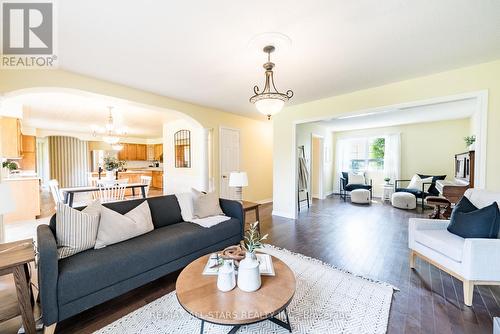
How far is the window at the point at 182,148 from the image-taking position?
574cm

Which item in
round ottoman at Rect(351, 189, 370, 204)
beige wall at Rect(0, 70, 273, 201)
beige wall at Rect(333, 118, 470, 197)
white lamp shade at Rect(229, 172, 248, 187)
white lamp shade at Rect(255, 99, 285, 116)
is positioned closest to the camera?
white lamp shade at Rect(255, 99, 285, 116)

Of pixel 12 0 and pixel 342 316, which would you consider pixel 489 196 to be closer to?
pixel 342 316

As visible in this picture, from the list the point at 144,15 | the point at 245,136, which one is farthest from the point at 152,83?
the point at 245,136

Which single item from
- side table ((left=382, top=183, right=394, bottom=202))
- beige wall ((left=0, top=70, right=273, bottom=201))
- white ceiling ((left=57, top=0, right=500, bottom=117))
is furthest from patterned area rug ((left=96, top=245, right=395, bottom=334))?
side table ((left=382, top=183, right=394, bottom=202))

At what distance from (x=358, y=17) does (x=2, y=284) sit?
440cm

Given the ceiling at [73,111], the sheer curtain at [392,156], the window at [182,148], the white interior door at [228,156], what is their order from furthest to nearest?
the sheer curtain at [392,156] → the window at [182,148] → the white interior door at [228,156] → the ceiling at [73,111]

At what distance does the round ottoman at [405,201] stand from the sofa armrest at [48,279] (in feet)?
22.1

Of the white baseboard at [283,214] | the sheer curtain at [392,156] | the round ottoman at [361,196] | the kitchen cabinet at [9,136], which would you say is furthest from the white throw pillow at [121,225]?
the sheer curtain at [392,156]

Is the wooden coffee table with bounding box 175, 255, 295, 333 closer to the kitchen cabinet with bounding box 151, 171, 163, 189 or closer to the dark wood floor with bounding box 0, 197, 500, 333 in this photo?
the dark wood floor with bounding box 0, 197, 500, 333

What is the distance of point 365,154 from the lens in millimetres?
7613

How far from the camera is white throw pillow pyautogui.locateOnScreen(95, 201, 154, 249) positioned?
2.01 m

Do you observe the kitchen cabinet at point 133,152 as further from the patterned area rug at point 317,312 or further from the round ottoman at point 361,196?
the round ottoman at point 361,196

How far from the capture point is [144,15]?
1780mm

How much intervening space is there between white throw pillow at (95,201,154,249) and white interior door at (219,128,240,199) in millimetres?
2757
